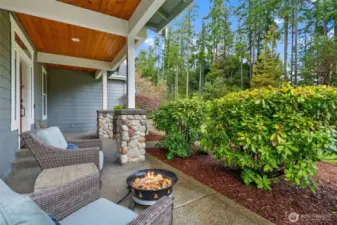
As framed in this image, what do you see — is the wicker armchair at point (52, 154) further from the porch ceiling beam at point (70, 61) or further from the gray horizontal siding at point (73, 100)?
the gray horizontal siding at point (73, 100)

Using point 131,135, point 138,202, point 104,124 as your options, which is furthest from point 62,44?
point 138,202

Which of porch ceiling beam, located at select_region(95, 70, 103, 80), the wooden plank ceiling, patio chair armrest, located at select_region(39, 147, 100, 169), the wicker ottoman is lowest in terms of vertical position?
the wicker ottoman

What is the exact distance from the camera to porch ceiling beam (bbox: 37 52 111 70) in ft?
18.7

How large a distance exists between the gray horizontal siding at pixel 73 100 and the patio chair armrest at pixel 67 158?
5955 mm

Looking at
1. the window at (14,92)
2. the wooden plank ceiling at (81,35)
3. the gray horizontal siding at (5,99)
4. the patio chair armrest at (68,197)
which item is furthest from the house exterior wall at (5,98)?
the patio chair armrest at (68,197)

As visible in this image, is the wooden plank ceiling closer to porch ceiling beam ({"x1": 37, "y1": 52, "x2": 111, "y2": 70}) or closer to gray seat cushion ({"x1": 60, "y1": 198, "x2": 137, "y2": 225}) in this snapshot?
porch ceiling beam ({"x1": 37, "y1": 52, "x2": 111, "y2": 70})

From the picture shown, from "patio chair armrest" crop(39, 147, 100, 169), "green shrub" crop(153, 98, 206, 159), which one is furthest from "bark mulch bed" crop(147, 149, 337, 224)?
"patio chair armrest" crop(39, 147, 100, 169)

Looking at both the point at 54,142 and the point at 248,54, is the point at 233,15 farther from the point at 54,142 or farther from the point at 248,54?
the point at 54,142

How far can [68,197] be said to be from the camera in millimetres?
1358

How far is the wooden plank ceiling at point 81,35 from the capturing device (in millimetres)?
3318

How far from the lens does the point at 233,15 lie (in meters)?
15.1

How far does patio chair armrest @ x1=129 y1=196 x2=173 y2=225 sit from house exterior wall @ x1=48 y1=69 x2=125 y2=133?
7653 millimetres

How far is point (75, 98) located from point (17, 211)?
25.6 ft

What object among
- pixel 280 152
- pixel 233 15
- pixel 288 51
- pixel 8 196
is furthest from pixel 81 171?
pixel 233 15
